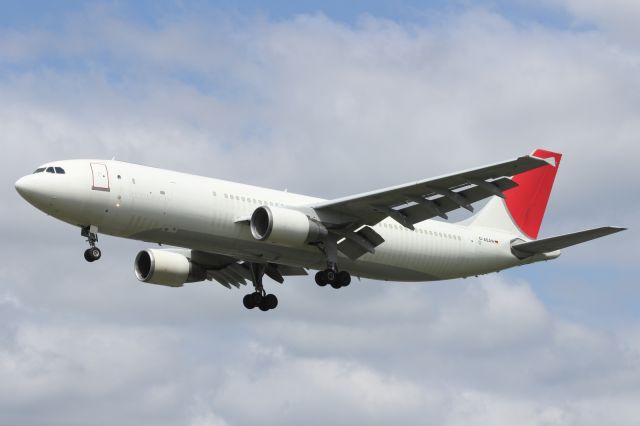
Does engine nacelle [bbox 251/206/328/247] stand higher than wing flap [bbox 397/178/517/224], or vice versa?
wing flap [bbox 397/178/517/224]

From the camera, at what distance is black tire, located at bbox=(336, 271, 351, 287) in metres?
50.0

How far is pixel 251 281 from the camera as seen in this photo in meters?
55.6

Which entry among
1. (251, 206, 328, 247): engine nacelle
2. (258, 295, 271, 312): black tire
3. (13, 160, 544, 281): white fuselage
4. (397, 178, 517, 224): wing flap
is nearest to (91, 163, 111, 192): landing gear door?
(13, 160, 544, 281): white fuselage

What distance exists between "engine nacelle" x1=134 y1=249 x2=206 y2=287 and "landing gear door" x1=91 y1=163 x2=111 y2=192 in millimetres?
7823

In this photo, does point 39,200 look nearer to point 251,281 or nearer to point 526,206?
point 251,281

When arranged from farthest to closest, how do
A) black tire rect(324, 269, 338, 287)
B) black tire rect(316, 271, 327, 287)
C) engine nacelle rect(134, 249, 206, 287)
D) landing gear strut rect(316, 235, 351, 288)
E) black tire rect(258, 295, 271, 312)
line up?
black tire rect(258, 295, 271, 312), engine nacelle rect(134, 249, 206, 287), black tire rect(316, 271, 327, 287), black tire rect(324, 269, 338, 287), landing gear strut rect(316, 235, 351, 288)

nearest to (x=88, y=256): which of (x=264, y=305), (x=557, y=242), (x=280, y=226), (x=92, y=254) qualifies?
(x=92, y=254)

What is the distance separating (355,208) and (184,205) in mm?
6482

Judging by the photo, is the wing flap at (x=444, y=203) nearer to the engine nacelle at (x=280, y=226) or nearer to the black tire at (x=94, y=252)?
the engine nacelle at (x=280, y=226)

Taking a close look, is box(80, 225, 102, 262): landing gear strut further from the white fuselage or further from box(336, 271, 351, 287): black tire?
box(336, 271, 351, 287): black tire

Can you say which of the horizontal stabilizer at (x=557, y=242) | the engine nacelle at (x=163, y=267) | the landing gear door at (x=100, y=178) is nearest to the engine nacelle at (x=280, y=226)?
the landing gear door at (x=100, y=178)

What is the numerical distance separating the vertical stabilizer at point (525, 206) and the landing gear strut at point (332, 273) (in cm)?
818

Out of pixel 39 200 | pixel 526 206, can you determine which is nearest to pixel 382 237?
pixel 526 206

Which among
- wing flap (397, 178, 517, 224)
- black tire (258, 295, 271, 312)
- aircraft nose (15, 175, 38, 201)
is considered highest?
wing flap (397, 178, 517, 224)
